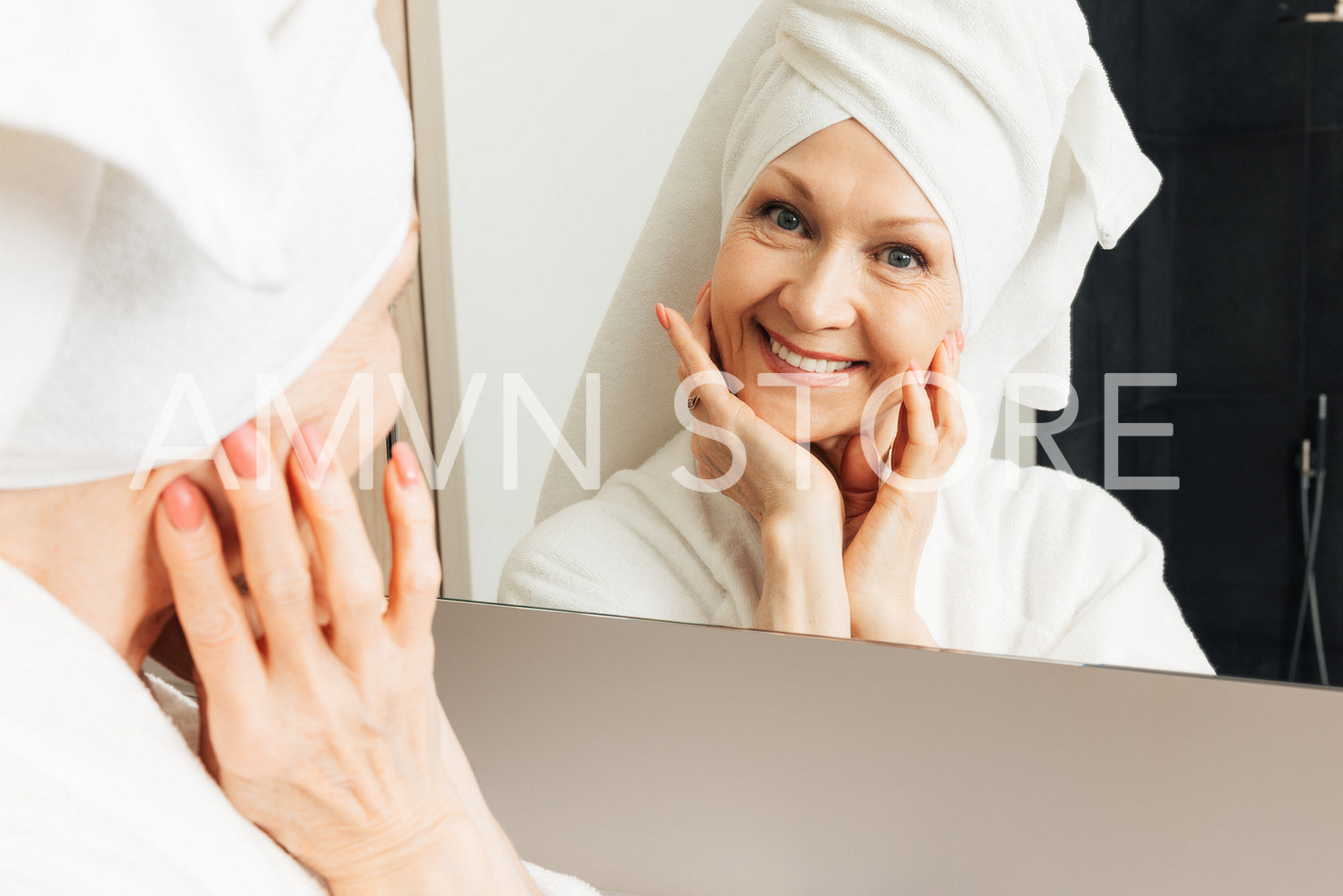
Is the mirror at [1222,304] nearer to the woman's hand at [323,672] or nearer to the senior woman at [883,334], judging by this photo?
the senior woman at [883,334]

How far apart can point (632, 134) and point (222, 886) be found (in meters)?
0.47

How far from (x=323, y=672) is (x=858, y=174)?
1.20ft

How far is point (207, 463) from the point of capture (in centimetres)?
40

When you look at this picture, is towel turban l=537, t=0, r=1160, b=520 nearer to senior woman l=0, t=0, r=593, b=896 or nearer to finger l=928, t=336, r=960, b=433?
finger l=928, t=336, r=960, b=433

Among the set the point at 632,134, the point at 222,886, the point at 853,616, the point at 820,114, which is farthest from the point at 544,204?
the point at 222,886

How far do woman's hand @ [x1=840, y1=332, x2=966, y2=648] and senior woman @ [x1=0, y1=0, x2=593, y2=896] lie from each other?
0.25 m

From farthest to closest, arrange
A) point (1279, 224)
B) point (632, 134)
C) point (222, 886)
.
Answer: point (632, 134) < point (1279, 224) < point (222, 886)

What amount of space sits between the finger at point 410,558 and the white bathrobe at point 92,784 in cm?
10

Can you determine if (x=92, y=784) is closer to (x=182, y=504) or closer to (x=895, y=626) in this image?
(x=182, y=504)

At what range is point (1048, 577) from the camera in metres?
0.56

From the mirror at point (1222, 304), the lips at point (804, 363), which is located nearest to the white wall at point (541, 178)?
the mirror at point (1222, 304)

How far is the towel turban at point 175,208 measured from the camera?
28 centimetres

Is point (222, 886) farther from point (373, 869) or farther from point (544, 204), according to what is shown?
point (544, 204)

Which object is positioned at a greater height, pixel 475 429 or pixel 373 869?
pixel 475 429
